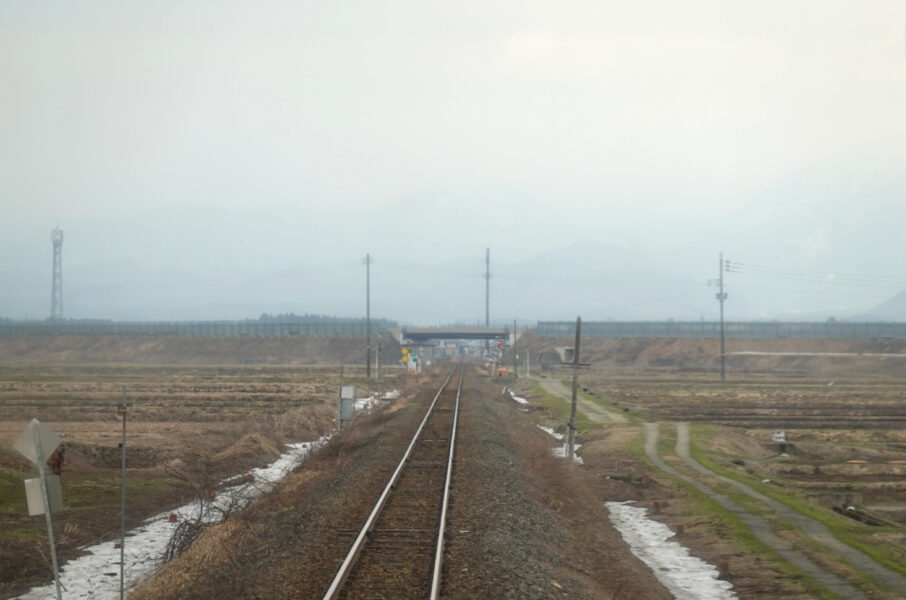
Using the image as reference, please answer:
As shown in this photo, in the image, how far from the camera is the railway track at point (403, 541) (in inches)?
573

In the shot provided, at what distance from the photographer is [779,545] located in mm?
20531

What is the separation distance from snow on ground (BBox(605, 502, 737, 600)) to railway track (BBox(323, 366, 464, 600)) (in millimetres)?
4819

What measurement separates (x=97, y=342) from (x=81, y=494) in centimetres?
15947

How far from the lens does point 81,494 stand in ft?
97.5

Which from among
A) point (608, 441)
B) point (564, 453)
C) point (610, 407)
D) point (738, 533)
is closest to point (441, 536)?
point (738, 533)

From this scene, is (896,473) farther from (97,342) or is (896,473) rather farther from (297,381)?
(97,342)

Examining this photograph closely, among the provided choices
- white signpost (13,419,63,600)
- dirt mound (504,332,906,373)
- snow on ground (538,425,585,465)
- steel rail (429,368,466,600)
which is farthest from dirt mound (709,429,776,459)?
dirt mound (504,332,906,373)

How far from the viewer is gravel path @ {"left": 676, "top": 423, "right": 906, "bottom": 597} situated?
57.0ft

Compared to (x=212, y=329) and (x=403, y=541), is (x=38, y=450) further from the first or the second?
(x=212, y=329)

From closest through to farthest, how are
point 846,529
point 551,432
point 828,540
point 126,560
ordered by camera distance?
1. point 828,540
2. point 846,529
3. point 126,560
4. point 551,432

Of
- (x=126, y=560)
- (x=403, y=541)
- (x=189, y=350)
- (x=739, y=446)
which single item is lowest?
(x=126, y=560)

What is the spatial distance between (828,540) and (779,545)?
125 cm

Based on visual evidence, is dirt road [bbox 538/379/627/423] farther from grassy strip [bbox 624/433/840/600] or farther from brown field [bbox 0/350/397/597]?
grassy strip [bbox 624/433/840/600]

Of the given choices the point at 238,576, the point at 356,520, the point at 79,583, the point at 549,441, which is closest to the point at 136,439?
the point at 549,441
